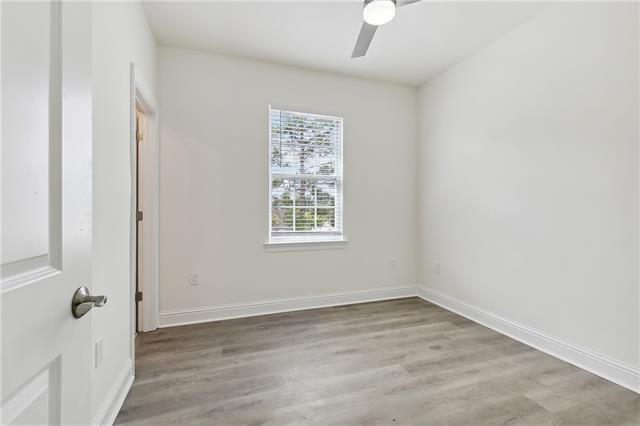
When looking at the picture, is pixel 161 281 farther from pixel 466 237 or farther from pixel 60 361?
pixel 466 237

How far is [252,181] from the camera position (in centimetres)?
314

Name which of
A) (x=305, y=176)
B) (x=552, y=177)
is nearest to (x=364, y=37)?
(x=305, y=176)

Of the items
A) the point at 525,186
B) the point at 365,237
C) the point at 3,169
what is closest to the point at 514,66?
the point at 525,186

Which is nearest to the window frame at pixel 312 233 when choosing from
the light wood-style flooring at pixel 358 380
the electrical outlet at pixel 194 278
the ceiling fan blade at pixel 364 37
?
the electrical outlet at pixel 194 278

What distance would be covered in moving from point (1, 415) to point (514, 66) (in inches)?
138

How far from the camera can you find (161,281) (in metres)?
2.86

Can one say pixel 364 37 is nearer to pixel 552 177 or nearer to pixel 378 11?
pixel 378 11

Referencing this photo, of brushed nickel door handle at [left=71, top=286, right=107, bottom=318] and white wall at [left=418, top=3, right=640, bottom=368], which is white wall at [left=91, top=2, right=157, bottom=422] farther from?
white wall at [left=418, top=3, right=640, bottom=368]

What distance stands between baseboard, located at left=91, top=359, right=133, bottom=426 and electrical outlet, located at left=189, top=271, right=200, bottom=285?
1.03 metres

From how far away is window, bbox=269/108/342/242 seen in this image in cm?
329

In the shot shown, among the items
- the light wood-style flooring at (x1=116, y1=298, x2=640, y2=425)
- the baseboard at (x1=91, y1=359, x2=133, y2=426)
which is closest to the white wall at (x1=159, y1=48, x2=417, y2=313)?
the light wood-style flooring at (x1=116, y1=298, x2=640, y2=425)

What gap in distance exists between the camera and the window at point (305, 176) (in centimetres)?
329

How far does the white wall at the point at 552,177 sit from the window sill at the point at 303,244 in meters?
1.25

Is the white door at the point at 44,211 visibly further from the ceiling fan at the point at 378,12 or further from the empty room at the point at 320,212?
the ceiling fan at the point at 378,12
